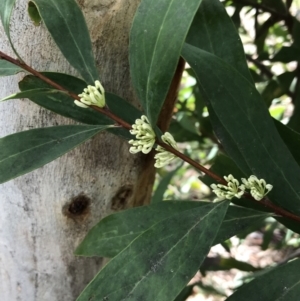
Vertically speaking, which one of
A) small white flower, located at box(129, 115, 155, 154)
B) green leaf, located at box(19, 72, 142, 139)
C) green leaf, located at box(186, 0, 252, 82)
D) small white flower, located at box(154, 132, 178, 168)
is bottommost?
small white flower, located at box(154, 132, 178, 168)

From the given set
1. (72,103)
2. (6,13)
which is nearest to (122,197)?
(72,103)

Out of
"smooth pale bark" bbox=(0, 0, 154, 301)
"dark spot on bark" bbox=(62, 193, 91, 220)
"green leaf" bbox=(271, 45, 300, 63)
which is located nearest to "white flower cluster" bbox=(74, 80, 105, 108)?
"smooth pale bark" bbox=(0, 0, 154, 301)

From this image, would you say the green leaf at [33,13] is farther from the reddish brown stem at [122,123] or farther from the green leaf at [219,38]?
the green leaf at [219,38]

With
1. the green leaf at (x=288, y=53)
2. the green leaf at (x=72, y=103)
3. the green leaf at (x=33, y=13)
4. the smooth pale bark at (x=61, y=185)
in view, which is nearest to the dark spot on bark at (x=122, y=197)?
the smooth pale bark at (x=61, y=185)

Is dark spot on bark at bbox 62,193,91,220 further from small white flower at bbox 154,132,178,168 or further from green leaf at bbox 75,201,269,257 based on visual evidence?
small white flower at bbox 154,132,178,168

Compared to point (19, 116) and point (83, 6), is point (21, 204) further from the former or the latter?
point (83, 6)

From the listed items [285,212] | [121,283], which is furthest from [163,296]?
[285,212]
